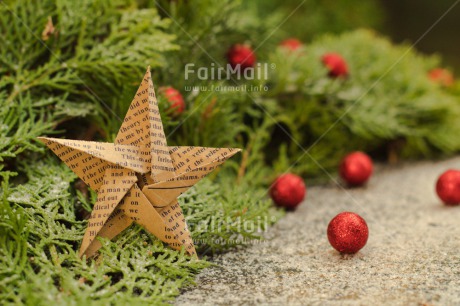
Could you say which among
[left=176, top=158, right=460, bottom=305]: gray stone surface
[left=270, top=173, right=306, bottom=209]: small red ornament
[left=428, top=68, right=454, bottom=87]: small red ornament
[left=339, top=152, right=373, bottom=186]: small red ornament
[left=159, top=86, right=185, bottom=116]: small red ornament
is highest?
[left=428, top=68, right=454, bottom=87]: small red ornament

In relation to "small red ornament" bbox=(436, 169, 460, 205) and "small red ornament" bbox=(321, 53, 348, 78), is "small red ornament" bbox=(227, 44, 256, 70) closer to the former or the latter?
"small red ornament" bbox=(321, 53, 348, 78)

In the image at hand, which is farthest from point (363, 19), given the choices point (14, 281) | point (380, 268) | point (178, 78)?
point (14, 281)

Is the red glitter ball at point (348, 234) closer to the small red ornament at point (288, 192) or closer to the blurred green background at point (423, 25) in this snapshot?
the small red ornament at point (288, 192)

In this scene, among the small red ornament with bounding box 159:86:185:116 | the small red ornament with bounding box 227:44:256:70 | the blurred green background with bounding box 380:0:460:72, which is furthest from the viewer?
the blurred green background with bounding box 380:0:460:72

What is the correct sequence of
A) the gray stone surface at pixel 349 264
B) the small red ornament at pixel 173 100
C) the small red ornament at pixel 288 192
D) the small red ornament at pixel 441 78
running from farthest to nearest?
the small red ornament at pixel 441 78 → the small red ornament at pixel 288 192 → the small red ornament at pixel 173 100 → the gray stone surface at pixel 349 264

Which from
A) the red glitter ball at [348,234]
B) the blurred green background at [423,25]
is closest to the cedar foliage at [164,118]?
the red glitter ball at [348,234]

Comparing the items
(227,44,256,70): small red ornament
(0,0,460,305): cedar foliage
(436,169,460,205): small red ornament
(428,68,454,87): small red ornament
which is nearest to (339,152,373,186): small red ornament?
(0,0,460,305): cedar foliage
